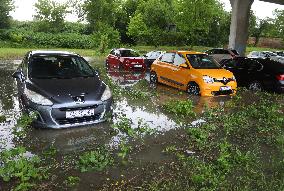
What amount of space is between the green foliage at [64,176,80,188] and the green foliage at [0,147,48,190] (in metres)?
0.37

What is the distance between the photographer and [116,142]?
267 inches

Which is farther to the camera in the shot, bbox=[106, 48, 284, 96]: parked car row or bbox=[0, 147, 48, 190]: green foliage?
bbox=[106, 48, 284, 96]: parked car row

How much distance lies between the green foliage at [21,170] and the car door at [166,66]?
877 cm

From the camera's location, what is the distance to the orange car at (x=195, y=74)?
11.7m

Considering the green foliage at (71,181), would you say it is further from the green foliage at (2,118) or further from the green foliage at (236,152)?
the green foliage at (2,118)

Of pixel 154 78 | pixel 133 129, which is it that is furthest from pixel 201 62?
pixel 133 129

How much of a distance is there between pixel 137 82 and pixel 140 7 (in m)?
32.5

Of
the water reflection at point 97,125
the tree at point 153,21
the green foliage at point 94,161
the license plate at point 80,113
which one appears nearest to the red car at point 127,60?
the water reflection at point 97,125

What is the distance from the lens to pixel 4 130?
730 cm

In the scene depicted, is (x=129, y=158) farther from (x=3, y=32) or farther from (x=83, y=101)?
(x=3, y=32)

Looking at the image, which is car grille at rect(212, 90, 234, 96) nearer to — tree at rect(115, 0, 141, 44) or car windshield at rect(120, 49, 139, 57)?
car windshield at rect(120, 49, 139, 57)

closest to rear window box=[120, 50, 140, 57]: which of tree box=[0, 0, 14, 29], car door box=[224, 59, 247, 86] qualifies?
car door box=[224, 59, 247, 86]

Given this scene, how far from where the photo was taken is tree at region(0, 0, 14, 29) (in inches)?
1806

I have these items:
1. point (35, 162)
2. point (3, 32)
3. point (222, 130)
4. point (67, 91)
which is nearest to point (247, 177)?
point (222, 130)
